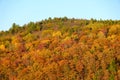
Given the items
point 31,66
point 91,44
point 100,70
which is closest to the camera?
point 100,70

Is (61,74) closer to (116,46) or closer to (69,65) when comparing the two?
(69,65)

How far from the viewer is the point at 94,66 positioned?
167875mm

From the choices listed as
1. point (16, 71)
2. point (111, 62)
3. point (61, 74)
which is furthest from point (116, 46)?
→ point (16, 71)

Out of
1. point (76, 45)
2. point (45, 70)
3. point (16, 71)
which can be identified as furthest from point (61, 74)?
point (76, 45)

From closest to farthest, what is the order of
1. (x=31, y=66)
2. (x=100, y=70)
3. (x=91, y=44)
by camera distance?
(x=100, y=70) < (x=31, y=66) < (x=91, y=44)

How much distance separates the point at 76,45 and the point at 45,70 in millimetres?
30196

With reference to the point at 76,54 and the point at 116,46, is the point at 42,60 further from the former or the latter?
the point at 116,46

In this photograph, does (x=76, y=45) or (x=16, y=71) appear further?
(x=76, y=45)

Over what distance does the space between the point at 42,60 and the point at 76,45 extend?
1987cm

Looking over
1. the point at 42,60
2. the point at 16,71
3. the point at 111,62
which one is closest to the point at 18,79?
the point at 16,71

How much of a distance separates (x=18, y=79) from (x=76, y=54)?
91.7 feet

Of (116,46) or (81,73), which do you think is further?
(116,46)

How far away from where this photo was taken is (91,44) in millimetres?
196000

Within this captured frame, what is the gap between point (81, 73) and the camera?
168875 millimetres
